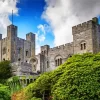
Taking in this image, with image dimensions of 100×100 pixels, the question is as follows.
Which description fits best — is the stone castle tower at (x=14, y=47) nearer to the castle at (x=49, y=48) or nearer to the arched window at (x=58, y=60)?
the castle at (x=49, y=48)

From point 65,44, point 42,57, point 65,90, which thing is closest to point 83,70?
point 65,90

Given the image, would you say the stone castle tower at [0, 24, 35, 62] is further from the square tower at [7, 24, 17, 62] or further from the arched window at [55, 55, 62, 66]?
the arched window at [55, 55, 62, 66]

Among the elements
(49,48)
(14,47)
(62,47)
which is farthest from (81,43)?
(14,47)

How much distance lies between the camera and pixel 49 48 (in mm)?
44656

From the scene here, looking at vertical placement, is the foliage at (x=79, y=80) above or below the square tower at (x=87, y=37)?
below

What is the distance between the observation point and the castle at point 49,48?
36347 millimetres

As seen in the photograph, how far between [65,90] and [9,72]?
22.9m

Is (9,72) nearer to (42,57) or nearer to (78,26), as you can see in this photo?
(42,57)

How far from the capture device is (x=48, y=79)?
61.5ft

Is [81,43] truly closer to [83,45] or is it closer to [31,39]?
[83,45]

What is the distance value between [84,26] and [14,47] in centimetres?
1779

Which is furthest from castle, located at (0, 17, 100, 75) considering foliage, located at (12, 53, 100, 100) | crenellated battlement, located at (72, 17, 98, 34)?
foliage, located at (12, 53, 100, 100)

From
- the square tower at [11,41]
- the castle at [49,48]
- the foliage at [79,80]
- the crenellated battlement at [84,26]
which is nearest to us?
the foliage at [79,80]

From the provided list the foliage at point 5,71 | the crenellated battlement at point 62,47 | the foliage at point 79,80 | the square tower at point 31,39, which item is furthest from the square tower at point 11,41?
the foliage at point 79,80
